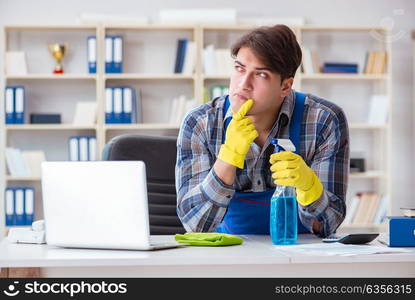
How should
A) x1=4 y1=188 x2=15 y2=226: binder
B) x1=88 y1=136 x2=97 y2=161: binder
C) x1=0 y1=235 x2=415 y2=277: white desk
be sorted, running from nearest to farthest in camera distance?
x1=0 y1=235 x2=415 y2=277: white desk → x1=4 y1=188 x2=15 y2=226: binder → x1=88 y1=136 x2=97 y2=161: binder

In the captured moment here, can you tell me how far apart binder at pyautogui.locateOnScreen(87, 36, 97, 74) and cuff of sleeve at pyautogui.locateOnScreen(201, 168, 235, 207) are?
136 inches

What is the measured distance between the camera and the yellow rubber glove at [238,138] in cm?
195

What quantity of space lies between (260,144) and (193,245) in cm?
51

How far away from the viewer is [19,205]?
533 centimetres

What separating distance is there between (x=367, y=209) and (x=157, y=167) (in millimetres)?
3157

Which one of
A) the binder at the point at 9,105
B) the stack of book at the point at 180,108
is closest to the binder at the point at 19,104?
the binder at the point at 9,105

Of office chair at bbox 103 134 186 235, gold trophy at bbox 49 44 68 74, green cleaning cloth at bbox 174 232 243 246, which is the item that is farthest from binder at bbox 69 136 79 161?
green cleaning cloth at bbox 174 232 243 246

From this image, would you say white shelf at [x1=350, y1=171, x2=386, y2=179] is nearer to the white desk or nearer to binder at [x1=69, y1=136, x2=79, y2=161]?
binder at [x1=69, y1=136, x2=79, y2=161]

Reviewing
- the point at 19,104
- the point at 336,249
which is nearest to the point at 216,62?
the point at 19,104

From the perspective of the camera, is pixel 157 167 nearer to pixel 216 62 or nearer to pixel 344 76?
pixel 216 62

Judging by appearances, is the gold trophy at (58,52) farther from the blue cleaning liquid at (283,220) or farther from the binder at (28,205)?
the blue cleaning liquid at (283,220)

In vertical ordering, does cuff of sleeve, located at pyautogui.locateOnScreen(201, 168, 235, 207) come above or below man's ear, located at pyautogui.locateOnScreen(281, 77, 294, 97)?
below

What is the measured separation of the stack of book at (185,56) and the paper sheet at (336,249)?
3812 millimetres

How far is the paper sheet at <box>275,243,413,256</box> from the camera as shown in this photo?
1.64m
